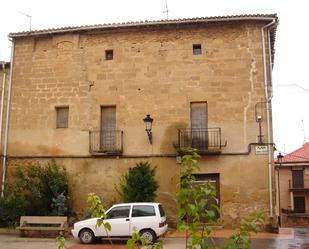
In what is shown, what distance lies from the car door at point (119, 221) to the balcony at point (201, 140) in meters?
3.61

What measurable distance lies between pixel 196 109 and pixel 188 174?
12524mm

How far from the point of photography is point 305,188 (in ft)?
112

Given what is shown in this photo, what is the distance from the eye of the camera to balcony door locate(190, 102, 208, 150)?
15.1 m

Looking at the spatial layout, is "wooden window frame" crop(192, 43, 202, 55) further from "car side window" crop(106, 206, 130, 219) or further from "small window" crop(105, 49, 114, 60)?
"car side window" crop(106, 206, 130, 219)

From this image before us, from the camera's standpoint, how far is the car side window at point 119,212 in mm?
12125

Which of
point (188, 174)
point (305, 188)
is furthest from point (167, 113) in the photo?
point (305, 188)

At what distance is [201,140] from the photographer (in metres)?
15.2

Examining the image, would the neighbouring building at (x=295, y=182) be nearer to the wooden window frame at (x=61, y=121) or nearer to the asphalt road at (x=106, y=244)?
the wooden window frame at (x=61, y=121)

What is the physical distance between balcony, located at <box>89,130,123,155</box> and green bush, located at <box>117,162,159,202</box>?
3.94 ft

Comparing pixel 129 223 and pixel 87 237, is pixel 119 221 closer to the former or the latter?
pixel 129 223

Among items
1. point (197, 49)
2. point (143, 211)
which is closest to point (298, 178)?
point (197, 49)

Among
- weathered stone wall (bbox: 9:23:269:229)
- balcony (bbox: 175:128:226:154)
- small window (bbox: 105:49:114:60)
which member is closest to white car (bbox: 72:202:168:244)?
weathered stone wall (bbox: 9:23:269:229)

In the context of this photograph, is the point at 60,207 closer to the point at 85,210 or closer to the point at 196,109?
the point at 85,210

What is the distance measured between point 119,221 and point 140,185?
2607 mm
